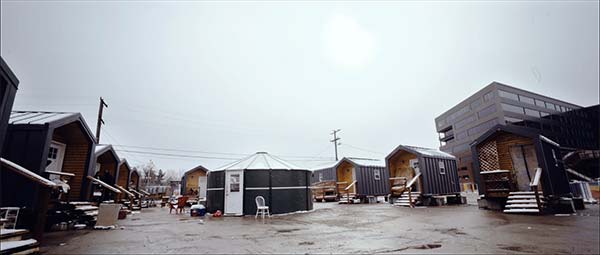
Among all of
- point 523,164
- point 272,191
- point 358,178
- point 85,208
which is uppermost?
point 523,164

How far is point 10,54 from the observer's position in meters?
4.31

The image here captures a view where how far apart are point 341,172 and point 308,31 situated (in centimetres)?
1473

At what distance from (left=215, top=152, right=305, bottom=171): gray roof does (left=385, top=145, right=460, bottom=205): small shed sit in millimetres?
7206

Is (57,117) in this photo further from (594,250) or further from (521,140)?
(521,140)

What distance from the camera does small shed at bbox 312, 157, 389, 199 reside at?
21047 mm

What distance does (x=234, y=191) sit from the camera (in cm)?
1245

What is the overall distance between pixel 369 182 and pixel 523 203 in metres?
12.4

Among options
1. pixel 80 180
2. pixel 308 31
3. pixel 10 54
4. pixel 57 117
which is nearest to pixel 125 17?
pixel 57 117

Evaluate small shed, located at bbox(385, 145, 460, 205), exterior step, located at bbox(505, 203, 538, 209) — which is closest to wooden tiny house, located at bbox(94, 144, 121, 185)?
small shed, located at bbox(385, 145, 460, 205)

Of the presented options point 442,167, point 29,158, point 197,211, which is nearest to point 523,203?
point 442,167

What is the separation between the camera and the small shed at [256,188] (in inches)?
481

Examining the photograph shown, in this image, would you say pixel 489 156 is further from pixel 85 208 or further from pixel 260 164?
pixel 85 208

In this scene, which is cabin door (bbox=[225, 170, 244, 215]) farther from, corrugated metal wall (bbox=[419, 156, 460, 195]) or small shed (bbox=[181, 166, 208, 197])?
small shed (bbox=[181, 166, 208, 197])

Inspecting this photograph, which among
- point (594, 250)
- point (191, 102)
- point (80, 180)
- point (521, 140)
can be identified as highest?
point (191, 102)
